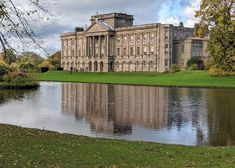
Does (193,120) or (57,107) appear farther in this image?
(57,107)

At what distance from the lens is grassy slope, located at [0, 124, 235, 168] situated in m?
12.4

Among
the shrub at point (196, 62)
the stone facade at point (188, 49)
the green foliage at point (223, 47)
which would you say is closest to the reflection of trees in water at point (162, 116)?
the green foliage at point (223, 47)

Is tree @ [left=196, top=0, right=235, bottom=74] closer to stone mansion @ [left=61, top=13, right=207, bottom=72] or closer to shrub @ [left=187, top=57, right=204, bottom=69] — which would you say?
shrub @ [left=187, top=57, right=204, bottom=69]

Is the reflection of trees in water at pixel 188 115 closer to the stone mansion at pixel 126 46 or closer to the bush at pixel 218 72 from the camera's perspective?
the bush at pixel 218 72

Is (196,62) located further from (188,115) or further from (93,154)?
(93,154)

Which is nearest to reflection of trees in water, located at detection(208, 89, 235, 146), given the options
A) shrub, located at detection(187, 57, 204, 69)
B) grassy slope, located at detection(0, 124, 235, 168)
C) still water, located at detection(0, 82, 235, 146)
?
still water, located at detection(0, 82, 235, 146)

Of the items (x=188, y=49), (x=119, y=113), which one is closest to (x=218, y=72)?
(x=119, y=113)

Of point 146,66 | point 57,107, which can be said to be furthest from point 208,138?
point 146,66

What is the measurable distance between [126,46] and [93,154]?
4732 inches

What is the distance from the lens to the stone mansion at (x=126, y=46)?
4636 inches

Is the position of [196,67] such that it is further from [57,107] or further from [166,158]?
[166,158]

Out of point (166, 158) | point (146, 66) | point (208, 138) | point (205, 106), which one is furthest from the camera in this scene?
point (146, 66)

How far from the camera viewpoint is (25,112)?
3203 cm

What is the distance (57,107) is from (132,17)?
11122cm
